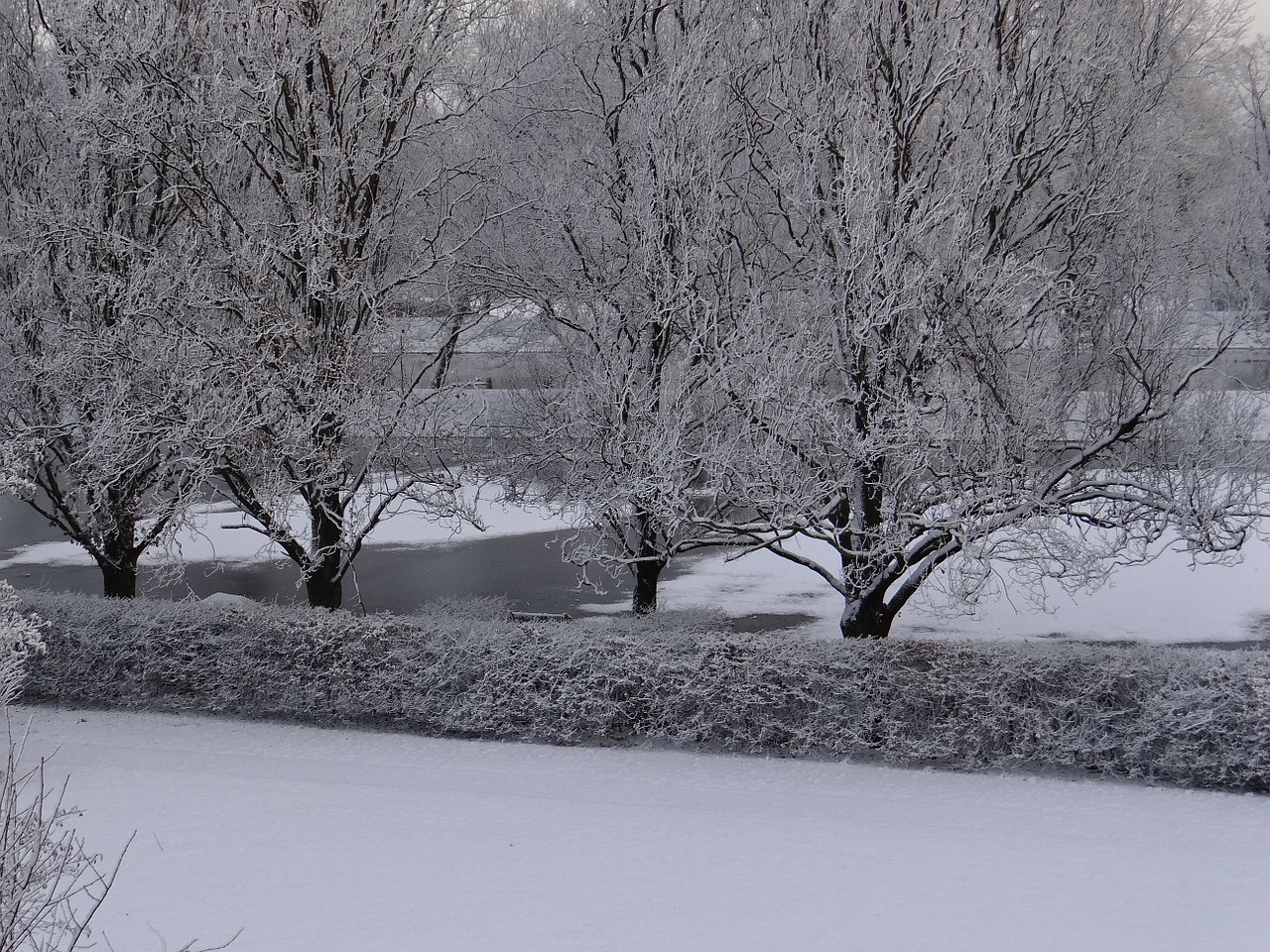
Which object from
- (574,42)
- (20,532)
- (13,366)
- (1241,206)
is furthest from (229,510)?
(1241,206)

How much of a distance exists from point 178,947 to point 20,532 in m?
17.1

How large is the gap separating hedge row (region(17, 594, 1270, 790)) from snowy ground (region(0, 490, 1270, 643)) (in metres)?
1.84

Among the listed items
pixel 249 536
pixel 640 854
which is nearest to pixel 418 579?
pixel 249 536

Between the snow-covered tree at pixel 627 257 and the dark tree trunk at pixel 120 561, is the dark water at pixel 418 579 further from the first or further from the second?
the snow-covered tree at pixel 627 257

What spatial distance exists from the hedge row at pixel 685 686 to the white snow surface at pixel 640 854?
8.5 inches

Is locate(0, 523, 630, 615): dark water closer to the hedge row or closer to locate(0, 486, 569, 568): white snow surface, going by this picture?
locate(0, 486, 569, 568): white snow surface

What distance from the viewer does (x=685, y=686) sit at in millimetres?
7465

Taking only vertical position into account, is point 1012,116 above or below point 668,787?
above

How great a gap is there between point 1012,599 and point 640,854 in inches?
397

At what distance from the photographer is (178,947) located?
15.4 feet

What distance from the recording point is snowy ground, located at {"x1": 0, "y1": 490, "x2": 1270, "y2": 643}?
12172mm

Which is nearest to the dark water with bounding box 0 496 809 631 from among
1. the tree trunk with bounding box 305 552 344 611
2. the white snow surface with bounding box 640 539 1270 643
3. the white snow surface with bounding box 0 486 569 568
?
the white snow surface with bounding box 0 486 569 568

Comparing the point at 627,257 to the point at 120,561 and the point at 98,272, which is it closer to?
the point at 98,272

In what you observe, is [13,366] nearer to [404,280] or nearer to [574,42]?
[404,280]
